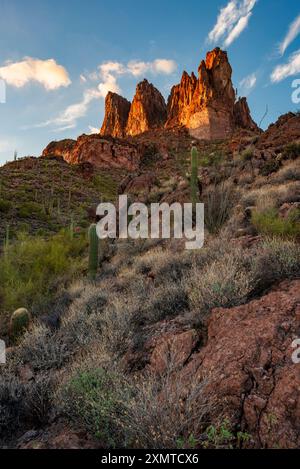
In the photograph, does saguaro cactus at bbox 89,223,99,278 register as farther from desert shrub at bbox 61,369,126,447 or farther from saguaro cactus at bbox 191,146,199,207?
desert shrub at bbox 61,369,126,447

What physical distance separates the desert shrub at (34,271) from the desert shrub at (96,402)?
19.9 ft

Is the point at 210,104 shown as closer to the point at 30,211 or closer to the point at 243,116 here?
the point at 243,116

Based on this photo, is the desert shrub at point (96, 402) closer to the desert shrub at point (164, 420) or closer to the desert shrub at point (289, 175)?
the desert shrub at point (164, 420)

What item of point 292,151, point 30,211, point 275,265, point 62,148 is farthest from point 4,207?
point 62,148

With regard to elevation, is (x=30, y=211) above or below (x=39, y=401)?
above

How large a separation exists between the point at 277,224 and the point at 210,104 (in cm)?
7076

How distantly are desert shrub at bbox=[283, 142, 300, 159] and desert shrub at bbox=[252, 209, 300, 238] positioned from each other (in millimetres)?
7500

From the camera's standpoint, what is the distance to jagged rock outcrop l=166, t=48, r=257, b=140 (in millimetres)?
66500

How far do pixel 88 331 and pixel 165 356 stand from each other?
6.56ft

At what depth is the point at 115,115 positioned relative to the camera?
318ft

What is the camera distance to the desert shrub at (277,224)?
580cm

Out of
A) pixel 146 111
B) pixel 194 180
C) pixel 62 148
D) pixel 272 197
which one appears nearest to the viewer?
pixel 272 197
